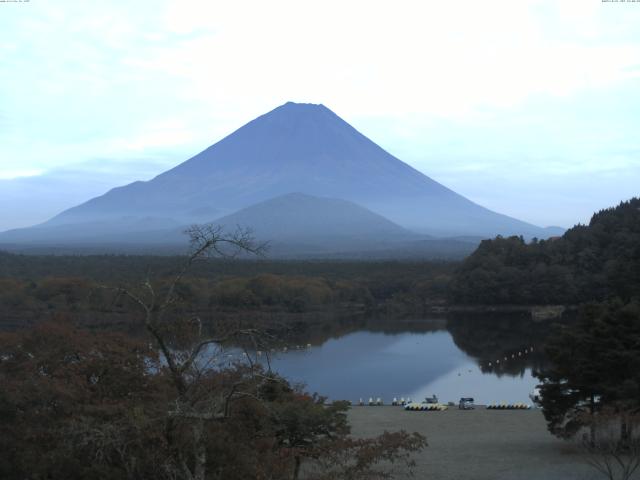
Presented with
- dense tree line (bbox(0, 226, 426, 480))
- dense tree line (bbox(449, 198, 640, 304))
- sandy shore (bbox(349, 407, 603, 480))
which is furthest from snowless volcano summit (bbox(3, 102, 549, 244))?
dense tree line (bbox(0, 226, 426, 480))

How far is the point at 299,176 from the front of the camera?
14038 cm

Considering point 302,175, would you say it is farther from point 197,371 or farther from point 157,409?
point 197,371

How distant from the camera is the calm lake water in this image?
18938 millimetres

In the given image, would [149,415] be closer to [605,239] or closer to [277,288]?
[277,288]

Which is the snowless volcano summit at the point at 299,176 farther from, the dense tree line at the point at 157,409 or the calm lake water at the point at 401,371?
→ the dense tree line at the point at 157,409

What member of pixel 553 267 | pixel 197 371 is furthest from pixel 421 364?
pixel 197 371

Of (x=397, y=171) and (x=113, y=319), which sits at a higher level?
(x=397, y=171)

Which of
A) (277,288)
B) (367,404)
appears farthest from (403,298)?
(367,404)

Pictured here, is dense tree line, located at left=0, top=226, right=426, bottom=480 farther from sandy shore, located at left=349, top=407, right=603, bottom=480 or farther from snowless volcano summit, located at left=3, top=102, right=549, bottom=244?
snowless volcano summit, located at left=3, top=102, right=549, bottom=244

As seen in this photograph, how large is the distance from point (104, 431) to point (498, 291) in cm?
3504

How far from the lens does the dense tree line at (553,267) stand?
3719 cm

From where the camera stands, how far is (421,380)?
20.9 metres

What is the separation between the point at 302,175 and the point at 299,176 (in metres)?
0.73

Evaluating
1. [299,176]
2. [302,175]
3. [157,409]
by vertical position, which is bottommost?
[157,409]
